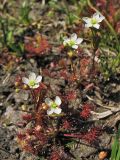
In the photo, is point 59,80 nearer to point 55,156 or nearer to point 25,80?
point 25,80

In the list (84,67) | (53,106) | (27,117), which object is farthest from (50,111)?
(84,67)

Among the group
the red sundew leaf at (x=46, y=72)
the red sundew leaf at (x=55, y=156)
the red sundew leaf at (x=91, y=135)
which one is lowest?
the red sundew leaf at (x=55, y=156)

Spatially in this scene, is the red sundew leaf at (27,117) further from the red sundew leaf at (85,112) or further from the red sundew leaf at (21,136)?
the red sundew leaf at (85,112)

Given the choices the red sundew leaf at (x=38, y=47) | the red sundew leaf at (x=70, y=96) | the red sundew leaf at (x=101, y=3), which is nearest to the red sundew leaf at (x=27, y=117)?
the red sundew leaf at (x=70, y=96)

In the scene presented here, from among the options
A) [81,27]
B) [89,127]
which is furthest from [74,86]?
[81,27]

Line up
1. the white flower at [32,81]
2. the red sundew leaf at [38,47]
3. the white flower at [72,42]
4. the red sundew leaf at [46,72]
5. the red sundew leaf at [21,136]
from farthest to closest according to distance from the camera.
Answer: the red sundew leaf at [38,47], the red sundew leaf at [46,72], the white flower at [72,42], the red sundew leaf at [21,136], the white flower at [32,81]

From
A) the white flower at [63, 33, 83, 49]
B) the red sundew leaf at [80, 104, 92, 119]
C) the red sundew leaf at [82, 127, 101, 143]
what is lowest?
the red sundew leaf at [82, 127, 101, 143]

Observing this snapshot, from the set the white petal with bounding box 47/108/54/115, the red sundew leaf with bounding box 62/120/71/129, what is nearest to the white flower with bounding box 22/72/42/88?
the white petal with bounding box 47/108/54/115

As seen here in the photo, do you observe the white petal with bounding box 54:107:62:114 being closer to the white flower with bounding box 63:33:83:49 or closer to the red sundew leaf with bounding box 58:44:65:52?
the white flower with bounding box 63:33:83:49

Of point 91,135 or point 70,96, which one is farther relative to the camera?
point 70,96

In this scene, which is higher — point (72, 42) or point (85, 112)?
point (72, 42)

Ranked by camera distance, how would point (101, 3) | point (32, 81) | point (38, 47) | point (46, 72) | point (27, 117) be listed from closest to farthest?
point (32, 81) < point (27, 117) < point (46, 72) < point (38, 47) < point (101, 3)
